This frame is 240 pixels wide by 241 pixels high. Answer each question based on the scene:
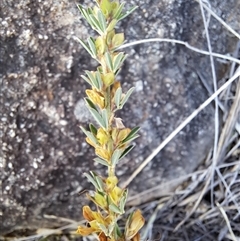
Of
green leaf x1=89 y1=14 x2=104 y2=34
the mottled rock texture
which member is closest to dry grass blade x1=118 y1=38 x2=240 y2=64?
the mottled rock texture

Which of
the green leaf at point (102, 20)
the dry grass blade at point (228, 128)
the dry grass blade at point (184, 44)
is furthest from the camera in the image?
the dry grass blade at point (228, 128)

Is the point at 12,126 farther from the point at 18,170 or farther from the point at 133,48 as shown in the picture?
the point at 133,48

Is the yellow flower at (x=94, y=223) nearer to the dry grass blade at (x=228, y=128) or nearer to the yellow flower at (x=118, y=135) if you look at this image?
the yellow flower at (x=118, y=135)

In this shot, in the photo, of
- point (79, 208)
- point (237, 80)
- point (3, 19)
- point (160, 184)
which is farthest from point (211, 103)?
point (3, 19)

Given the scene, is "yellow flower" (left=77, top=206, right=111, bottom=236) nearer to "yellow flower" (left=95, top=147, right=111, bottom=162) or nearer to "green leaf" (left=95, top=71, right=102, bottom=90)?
"yellow flower" (left=95, top=147, right=111, bottom=162)

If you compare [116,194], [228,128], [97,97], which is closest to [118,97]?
[97,97]

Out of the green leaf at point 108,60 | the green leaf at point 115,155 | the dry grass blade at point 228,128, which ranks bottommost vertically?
the dry grass blade at point 228,128

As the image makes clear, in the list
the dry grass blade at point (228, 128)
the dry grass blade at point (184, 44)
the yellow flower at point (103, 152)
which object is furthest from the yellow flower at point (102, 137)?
the dry grass blade at point (228, 128)

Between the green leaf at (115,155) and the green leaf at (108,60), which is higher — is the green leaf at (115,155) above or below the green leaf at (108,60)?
below

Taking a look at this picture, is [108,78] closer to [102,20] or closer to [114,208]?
[102,20]
